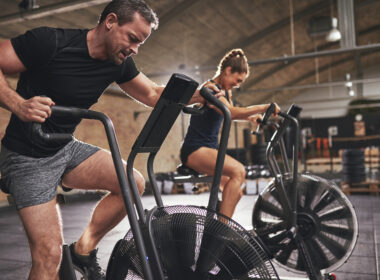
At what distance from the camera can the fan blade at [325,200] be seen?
234 centimetres

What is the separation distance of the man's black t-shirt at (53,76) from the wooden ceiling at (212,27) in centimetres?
354

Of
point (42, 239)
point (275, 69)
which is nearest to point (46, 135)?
point (42, 239)

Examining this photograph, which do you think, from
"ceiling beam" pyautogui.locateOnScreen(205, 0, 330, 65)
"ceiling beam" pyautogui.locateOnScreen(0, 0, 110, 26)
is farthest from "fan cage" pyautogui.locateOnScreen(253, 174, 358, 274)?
"ceiling beam" pyautogui.locateOnScreen(205, 0, 330, 65)

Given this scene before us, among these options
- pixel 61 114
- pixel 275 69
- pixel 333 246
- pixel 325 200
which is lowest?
pixel 333 246

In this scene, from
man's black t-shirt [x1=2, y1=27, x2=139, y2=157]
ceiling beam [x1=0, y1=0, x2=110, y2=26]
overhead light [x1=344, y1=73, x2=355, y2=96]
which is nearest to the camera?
man's black t-shirt [x1=2, y1=27, x2=139, y2=157]

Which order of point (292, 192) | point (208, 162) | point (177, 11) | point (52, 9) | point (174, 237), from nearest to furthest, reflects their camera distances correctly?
point (174, 237), point (292, 192), point (208, 162), point (52, 9), point (177, 11)

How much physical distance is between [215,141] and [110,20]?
4.82 ft

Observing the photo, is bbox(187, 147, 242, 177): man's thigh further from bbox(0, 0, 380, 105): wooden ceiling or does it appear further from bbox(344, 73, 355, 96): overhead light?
bbox(344, 73, 355, 96): overhead light

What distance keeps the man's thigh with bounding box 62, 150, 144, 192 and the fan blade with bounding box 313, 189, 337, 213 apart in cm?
131

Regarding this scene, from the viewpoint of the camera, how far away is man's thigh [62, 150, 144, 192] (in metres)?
1.59

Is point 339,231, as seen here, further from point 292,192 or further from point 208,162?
point 208,162

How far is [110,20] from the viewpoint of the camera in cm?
139

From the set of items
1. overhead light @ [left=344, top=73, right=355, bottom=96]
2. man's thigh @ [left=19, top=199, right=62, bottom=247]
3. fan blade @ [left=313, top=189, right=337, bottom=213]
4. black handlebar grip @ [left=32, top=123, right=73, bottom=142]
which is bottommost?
fan blade @ [left=313, top=189, right=337, bottom=213]

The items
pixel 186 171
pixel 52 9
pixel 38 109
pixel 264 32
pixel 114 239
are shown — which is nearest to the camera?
pixel 38 109
